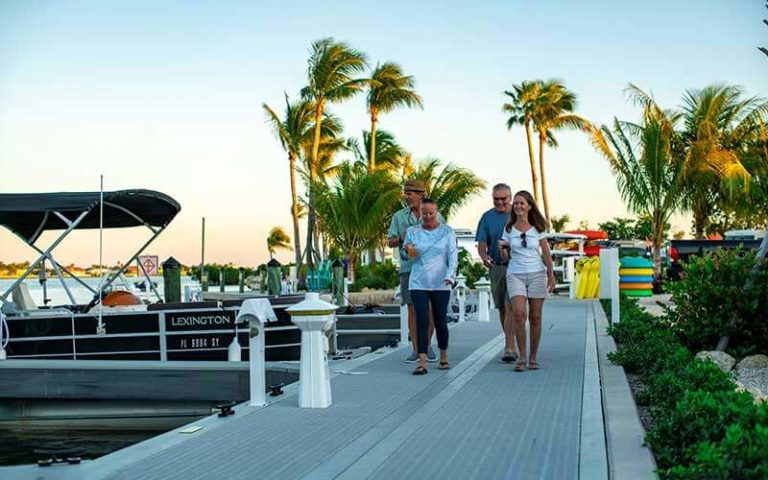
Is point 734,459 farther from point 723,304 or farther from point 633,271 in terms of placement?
point 633,271

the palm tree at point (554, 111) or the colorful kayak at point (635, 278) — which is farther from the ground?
the palm tree at point (554, 111)

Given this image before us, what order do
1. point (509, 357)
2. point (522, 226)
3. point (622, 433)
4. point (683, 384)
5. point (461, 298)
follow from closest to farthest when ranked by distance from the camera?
point (622, 433)
point (683, 384)
point (522, 226)
point (509, 357)
point (461, 298)

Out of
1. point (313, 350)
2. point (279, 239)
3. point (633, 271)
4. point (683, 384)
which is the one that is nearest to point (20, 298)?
point (313, 350)

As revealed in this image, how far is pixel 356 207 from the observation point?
1565 inches

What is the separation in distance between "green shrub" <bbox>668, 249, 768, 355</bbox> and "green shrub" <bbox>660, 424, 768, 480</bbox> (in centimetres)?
686

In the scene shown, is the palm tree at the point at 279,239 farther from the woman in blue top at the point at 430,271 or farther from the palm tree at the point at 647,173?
the woman in blue top at the point at 430,271

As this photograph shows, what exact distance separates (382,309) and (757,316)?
11907 mm

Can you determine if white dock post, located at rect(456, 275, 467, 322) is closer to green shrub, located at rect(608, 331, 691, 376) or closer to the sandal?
the sandal

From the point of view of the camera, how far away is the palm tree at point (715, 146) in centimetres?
3353

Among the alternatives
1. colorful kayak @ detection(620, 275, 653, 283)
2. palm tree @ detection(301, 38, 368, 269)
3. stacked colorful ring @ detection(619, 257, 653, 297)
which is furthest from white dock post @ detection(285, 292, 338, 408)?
palm tree @ detection(301, 38, 368, 269)

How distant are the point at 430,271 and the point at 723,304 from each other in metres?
3.55

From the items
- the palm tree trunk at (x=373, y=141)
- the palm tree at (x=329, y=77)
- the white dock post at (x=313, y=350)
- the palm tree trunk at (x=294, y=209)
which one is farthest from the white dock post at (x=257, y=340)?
the palm tree trunk at (x=373, y=141)

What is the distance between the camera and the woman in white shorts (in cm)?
984

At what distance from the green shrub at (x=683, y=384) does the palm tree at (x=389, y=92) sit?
142ft
